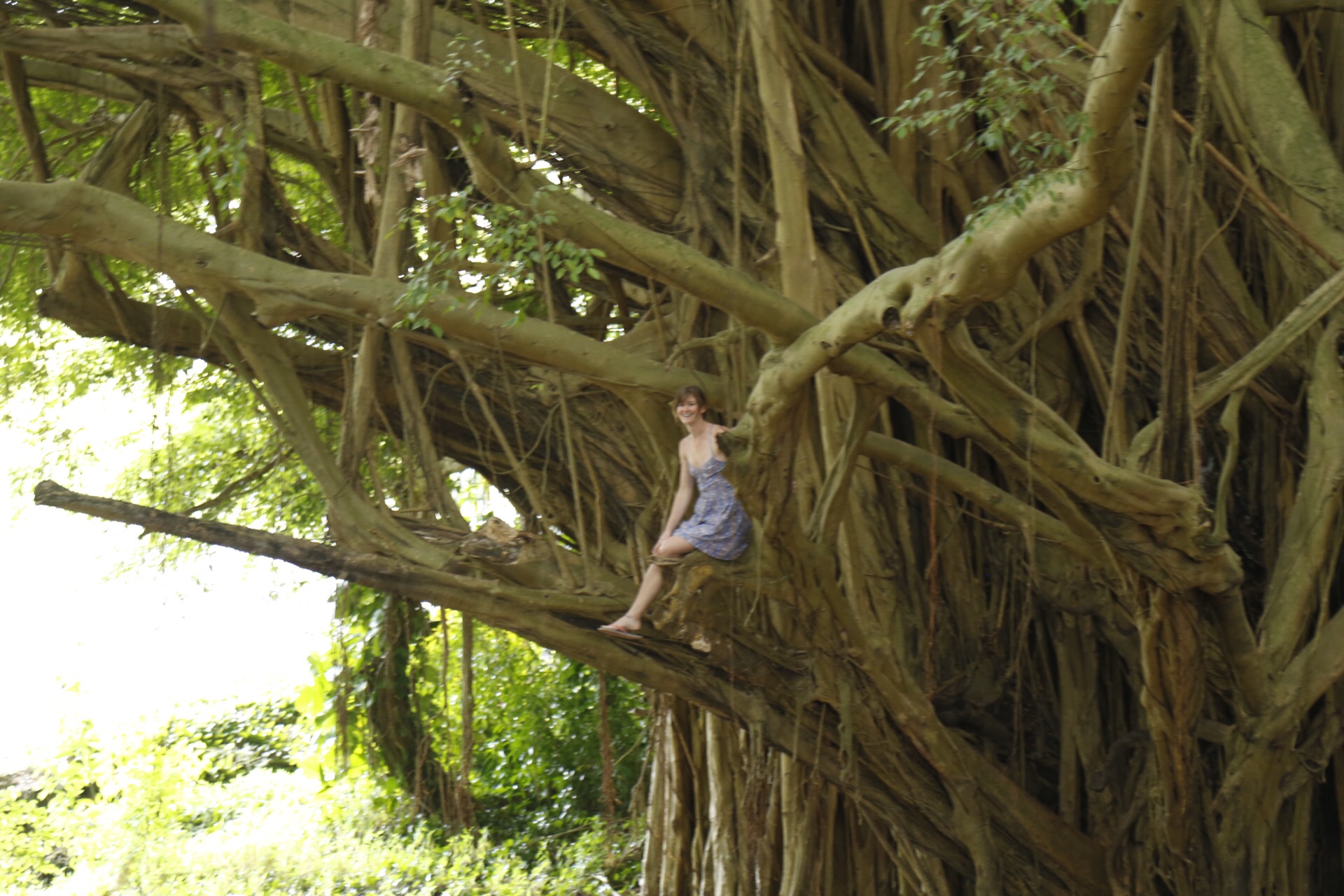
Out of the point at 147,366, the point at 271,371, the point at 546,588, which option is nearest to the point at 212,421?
the point at 147,366

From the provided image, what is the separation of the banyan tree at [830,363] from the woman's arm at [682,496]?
0.85 ft

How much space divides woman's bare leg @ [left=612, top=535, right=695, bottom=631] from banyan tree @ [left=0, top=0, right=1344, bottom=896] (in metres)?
0.10

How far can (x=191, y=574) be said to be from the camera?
6.16 m

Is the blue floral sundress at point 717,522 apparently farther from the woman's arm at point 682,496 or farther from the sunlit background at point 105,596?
the sunlit background at point 105,596

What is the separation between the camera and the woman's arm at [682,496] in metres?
3.74

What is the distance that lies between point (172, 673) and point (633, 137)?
6.21m

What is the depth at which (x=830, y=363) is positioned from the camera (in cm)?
306

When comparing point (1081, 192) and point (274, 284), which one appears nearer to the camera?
point (1081, 192)

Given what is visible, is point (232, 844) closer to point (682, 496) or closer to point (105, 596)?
point (105, 596)

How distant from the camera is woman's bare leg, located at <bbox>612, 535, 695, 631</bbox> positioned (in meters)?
3.56

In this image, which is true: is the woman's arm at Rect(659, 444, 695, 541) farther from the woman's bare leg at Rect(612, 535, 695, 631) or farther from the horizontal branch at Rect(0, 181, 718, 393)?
the horizontal branch at Rect(0, 181, 718, 393)

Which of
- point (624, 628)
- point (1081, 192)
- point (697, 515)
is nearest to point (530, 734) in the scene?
point (624, 628)

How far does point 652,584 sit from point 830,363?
0.91 m

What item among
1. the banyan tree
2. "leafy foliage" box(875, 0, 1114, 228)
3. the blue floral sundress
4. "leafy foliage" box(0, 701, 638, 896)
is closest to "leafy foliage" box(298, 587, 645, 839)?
"leafy foliage" box(0, 701, 638, 896)
